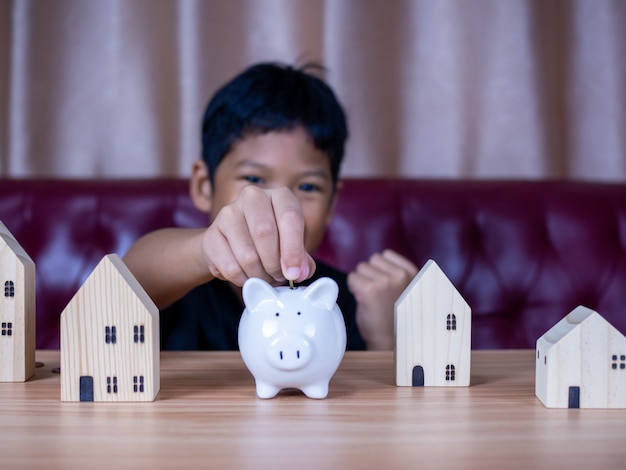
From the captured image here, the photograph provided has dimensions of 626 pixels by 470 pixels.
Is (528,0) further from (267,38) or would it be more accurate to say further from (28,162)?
(28,162)

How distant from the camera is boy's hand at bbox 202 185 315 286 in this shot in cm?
73

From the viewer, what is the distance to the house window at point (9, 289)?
30.3 inches

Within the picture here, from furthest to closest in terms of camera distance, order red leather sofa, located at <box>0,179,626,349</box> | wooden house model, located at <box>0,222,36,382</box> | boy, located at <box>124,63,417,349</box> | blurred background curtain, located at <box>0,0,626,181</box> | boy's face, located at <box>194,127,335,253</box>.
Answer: blurred background curtain, located at <box>0,0,626,181</box>
red leather sofa, located at <box>0,179,626,349</box>
boy's face, located at <box>194,127,335,253</box>
boy, located at <box>124,63,417,349</box>
wooden house model, located at <box>0,222,36,382</box>

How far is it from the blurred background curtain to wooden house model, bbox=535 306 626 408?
1239 millimetres

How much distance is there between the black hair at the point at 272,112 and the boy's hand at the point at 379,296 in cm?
27

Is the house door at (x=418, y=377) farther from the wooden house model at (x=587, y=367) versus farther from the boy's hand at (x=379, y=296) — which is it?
the boy's hand at (x=379, y=296)

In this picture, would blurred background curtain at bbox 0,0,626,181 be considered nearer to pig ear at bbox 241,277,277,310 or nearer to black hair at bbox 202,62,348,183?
black hair at bbox 202,62,348,183

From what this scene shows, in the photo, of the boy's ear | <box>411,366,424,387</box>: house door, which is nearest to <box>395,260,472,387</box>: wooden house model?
<box>411,366,424,387</box>: house door

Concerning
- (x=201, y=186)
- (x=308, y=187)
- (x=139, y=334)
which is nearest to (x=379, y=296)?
(x=308, y=187)

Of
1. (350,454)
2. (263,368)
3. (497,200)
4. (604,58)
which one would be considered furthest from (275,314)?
(604,58)

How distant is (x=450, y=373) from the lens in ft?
2.48

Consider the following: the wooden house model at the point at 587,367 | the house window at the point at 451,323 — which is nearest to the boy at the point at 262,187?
the house window at the point at 451,323

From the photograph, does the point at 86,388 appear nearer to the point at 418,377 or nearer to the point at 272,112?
the point at 418,377

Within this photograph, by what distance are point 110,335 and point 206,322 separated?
2.31ft
